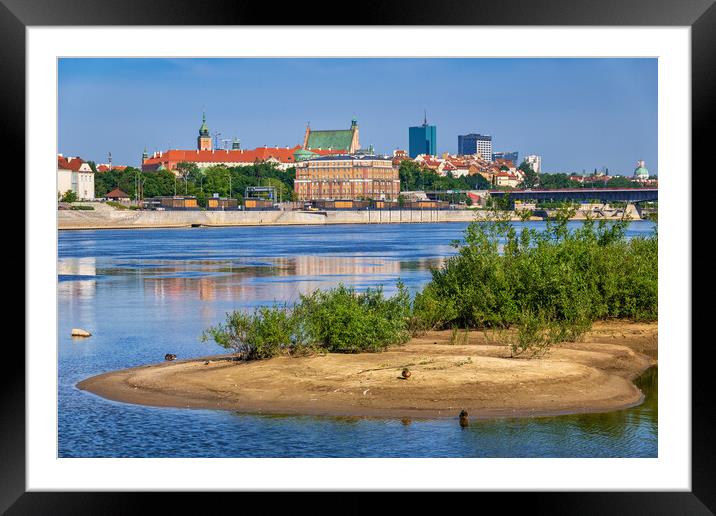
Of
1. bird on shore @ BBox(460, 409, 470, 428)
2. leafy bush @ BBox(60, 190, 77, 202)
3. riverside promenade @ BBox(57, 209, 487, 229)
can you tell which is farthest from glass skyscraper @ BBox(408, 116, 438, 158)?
bird on shore @ BBox(460, 409, 470, 428)

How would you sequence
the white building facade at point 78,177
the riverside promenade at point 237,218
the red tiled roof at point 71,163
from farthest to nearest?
the red tiled roof at point 71,163 < the white building facade at point 78,177 < the riverside promenade at point 237,218

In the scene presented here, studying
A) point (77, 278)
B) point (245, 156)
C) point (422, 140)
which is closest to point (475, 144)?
point (422, 140)

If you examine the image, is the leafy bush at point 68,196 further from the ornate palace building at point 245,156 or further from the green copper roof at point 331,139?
the green copper roof at point 331,139

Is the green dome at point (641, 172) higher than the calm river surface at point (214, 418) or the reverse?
higher

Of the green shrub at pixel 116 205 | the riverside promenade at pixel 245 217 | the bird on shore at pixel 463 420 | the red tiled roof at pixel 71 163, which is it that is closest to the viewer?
the bird on shore at pixel 463 420

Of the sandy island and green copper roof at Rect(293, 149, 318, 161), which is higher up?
green copper roof at Rect(293, 149, 318, 161)

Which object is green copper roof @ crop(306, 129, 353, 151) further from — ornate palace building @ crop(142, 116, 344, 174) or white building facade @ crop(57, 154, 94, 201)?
white building facade @ crop(57, 154, 94, 201)

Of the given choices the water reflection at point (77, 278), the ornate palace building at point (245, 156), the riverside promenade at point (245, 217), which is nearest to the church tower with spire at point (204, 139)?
the ornate palace building at point (245, 156)

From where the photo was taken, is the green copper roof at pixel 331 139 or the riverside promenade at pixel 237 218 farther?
the green copper roof at pixel 331 139
